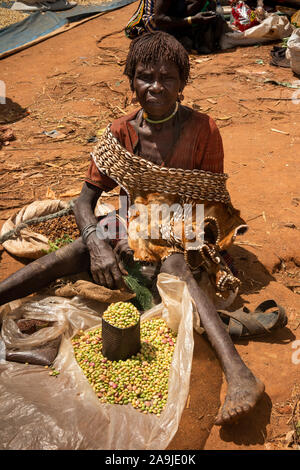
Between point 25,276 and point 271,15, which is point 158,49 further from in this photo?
point 271,15

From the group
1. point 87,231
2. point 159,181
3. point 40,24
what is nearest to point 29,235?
point 87,231

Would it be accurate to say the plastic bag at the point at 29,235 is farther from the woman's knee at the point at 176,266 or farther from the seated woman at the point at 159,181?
the woman's knee at the point at 176,266

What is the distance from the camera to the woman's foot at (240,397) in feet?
7.12

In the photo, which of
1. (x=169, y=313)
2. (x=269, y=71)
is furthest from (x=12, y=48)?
(x=169, y=313)

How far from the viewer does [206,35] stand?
7965mm

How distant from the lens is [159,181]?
2.80 m

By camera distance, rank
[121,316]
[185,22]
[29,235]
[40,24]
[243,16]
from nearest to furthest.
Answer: [121,316], [29,235], [185,22], [243,16], [40,24]

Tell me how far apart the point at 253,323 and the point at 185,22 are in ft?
20.5

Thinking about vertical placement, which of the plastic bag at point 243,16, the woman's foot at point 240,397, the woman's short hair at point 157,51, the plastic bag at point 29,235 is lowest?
the woman's foot at point 240,397

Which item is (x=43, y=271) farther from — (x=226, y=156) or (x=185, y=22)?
(x=185, y=22)

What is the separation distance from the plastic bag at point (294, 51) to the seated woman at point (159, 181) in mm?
4441

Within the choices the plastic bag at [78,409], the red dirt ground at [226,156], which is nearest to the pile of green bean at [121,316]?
the plastic bag at [78,409]

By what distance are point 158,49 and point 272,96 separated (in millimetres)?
4267
